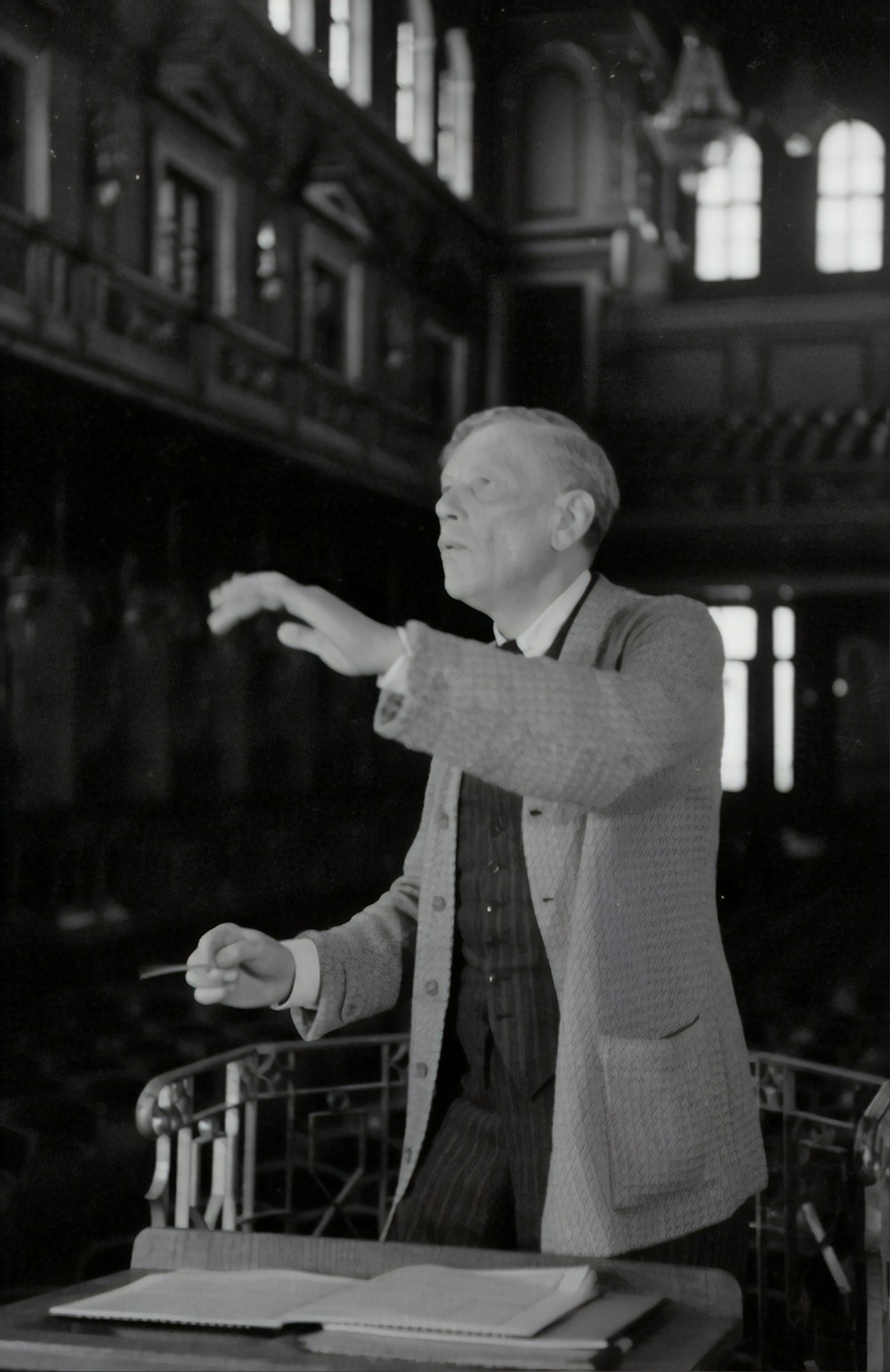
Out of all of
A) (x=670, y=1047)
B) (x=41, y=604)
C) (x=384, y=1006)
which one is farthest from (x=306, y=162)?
(x=670, y=1047)

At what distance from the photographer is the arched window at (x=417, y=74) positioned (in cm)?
287

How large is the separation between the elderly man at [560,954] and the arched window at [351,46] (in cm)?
95

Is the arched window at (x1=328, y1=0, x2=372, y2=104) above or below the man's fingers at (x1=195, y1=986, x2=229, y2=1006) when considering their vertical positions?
above

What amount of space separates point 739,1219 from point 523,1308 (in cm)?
84

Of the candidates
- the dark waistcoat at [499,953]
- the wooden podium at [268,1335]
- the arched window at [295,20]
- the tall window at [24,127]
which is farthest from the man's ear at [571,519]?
the tall window at [24,127]

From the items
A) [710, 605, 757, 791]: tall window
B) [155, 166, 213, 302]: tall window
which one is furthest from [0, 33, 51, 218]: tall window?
[710, 605, 757, 791]: tall window

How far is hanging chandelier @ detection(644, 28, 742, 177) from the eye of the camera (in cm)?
270

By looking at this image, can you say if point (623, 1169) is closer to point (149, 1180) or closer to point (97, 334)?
point (149, 1180)

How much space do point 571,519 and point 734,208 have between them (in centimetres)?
80

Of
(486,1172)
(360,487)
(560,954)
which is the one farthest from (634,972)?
(360,487)

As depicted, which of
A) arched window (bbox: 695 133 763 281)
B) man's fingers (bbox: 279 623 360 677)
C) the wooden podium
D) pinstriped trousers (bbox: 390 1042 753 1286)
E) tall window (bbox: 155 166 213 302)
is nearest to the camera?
the wooden podium

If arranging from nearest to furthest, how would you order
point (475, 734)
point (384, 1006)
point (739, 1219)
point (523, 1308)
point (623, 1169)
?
point (523, 1308), point (475, 734), point (623, 1169), point (739, 1219), point (384, 1006)

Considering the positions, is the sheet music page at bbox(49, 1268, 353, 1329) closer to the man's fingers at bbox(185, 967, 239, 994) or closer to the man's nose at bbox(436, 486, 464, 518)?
the man's fingers at bbox(185, 967, 239, 994)

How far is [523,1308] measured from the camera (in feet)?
4.63
